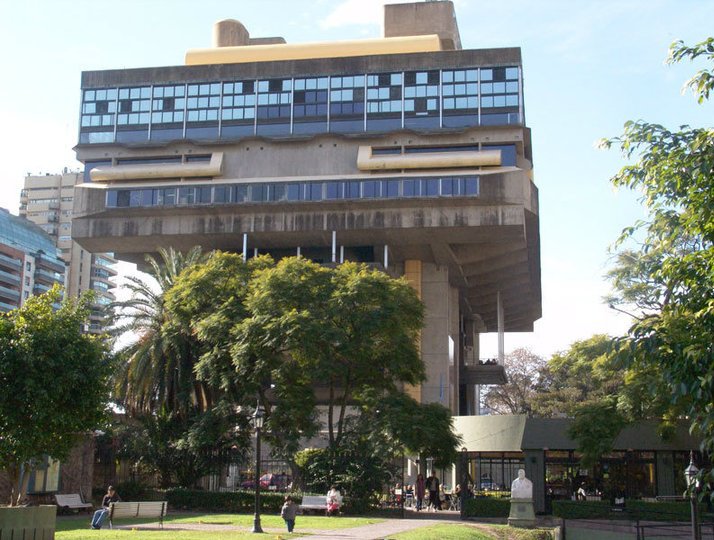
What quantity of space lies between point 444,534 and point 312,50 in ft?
161

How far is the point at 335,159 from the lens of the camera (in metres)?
64.5

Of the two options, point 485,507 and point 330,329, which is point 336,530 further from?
point 330,329

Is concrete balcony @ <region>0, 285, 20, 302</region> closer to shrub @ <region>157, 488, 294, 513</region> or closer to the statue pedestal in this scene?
shrub @ <region>157, 488, 294, 513</region>

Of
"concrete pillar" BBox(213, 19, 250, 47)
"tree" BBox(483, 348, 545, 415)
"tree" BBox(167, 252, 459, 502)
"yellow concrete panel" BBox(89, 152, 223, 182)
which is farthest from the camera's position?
"tree" BBox(483, 348, 545, 415)

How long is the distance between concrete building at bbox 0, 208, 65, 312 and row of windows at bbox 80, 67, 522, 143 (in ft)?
200

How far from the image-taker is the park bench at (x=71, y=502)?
110ft

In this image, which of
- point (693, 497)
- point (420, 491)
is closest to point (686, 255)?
point (693, 497)

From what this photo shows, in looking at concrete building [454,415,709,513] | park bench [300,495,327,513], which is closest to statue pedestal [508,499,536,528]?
park bench [300,495,327,513]

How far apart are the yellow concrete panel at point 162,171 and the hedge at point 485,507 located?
3537 centimetres

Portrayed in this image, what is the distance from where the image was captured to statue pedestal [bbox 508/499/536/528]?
1271 inches

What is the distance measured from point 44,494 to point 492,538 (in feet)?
54.0

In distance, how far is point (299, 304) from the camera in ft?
132

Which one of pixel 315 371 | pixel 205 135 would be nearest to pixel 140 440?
pixel 315 371

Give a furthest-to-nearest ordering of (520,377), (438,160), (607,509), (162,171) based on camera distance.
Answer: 1. (520,377)
2. (162,171)
3. (438,160)
4. (607,509)
